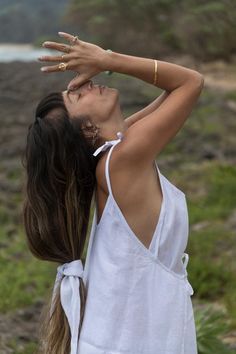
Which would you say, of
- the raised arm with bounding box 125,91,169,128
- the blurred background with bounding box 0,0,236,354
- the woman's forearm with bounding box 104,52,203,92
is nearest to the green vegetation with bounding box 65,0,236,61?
the blurred background with bounding box 0,0,236,354

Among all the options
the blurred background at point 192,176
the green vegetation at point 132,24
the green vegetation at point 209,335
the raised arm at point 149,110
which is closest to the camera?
the raised arm at point 149,110

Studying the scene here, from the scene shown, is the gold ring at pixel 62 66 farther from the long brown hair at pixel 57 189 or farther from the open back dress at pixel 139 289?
the open back dress at pixel 139 289

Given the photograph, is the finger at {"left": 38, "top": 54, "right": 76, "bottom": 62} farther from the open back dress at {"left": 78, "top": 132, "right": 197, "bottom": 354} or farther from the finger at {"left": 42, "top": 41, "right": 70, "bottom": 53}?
the open back dress at {"left": 78, "top": 132, "right": 197, "bottom": 354}

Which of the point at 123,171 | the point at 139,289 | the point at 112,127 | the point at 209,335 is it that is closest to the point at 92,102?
the point at 112,127

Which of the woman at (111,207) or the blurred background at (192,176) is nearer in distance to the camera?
the woman at (111,207)

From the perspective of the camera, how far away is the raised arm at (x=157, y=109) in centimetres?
202

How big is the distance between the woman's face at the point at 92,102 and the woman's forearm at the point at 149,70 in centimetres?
6

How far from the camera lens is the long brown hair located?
2.08m

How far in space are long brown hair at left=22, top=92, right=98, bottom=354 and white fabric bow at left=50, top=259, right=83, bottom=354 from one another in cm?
2

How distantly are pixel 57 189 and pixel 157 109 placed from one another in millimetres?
317

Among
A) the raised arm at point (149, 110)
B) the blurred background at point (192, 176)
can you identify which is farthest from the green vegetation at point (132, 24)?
the raised arm at point (149, 110)

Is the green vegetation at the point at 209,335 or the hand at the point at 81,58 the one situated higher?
the hand at the point at 81,58

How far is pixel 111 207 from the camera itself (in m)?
2.04

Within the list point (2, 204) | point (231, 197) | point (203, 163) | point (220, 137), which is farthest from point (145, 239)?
point (220, 137)
